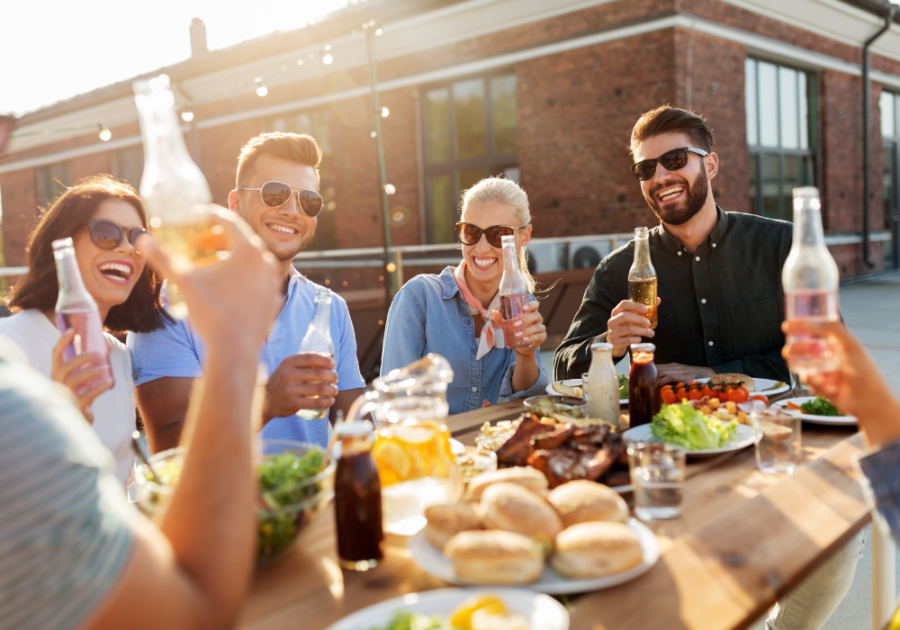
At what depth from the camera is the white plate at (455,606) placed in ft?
3.18

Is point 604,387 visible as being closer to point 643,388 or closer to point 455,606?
point 643,388

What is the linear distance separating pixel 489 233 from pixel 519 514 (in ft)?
6.18

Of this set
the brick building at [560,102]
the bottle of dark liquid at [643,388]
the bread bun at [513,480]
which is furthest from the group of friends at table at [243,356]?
the brick building at [560,102]

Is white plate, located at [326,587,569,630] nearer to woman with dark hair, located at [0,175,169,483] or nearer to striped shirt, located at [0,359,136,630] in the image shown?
striped shirt, located at [0,359,136,630]

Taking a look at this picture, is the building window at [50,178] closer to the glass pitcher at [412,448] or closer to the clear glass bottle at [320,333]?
the clear glass bottle at [320,333]

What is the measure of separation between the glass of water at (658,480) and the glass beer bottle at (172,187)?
95 centimetres

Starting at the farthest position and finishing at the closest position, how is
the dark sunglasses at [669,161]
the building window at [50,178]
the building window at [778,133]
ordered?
the building window at [50,178] → the building window at [778,133] → the dark sunglasses at [669,161]

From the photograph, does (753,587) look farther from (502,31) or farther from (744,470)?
(502,31)

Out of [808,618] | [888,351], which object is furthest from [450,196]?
[808,618]

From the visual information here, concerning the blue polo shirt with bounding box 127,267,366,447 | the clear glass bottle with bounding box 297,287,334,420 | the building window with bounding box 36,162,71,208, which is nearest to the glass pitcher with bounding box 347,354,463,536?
the clear glass bottle with bounding box 297,287,334,420

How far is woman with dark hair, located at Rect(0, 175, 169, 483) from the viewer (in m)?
2.08

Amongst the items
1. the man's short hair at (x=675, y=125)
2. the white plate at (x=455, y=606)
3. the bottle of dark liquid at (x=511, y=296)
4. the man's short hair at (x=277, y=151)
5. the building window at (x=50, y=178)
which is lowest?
the white plate at (x=455, y=606)

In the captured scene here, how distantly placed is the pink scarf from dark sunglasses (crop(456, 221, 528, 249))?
7.1 inches

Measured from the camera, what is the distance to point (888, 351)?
687cm
